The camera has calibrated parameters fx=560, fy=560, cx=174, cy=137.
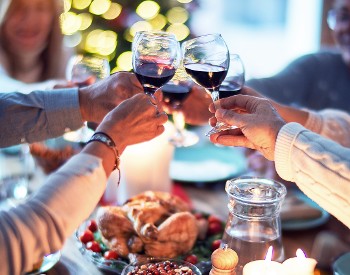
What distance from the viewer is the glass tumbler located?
4.02 feet

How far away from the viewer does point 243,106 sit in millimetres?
1308

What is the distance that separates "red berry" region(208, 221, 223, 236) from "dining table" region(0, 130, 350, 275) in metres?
0.15

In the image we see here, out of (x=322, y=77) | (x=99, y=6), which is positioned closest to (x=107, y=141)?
(x=322, y=77)

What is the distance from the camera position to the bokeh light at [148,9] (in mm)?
3115

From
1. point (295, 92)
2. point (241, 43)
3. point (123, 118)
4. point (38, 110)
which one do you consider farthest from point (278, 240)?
point (241, 43)

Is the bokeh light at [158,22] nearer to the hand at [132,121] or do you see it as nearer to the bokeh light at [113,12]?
the bokeh light at [113,12]

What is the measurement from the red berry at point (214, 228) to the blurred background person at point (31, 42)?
1629 millimetres

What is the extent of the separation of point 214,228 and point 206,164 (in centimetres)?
64

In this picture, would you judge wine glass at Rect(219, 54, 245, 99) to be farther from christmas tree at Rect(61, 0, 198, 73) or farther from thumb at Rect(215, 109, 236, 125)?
christmas tree at Rect(61, 0, 198, 73)

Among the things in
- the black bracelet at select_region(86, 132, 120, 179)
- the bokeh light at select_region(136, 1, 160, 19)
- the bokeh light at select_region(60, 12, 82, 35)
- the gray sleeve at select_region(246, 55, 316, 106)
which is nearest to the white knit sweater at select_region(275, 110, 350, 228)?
the black bracelet at select_region(86, 132, 120, 179)

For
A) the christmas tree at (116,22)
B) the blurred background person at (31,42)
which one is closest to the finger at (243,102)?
the blurred background person at (31,42)

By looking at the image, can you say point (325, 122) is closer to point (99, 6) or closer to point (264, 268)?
point (264, 268)

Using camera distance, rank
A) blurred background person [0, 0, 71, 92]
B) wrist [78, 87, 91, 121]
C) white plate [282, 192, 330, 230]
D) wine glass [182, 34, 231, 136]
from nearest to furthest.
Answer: wine glass [182, 34, 231, 136] → wrist [78, 87, 91, 121] → white plate [282, 192, 330, 230] → blurred background person [0, 0, 71, 92]

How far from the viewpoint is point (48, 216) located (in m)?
0.97
